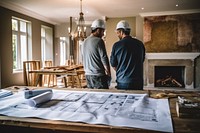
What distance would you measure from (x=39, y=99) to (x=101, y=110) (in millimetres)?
420

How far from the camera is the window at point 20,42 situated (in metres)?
5.93

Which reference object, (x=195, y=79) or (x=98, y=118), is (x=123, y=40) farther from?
(x=195, y=79)

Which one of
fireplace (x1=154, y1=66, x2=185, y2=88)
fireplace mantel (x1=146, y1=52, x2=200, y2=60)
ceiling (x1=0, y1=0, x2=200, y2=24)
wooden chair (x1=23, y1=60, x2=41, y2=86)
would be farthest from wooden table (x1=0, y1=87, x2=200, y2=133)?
fireplace (x1=154, y1=66, x2=185, y2=88)

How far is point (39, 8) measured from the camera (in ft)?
18.6

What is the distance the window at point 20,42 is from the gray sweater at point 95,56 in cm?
417

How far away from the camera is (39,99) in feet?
3.95

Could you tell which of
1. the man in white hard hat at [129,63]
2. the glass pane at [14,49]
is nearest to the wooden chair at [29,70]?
the glass pane at [14,49]

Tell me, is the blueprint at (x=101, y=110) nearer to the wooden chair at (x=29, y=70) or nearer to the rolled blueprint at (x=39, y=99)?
the rolled blueprint at (x=39, y=99)

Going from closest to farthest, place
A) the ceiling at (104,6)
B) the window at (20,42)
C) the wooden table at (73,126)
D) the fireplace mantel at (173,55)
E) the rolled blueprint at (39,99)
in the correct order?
the wooden table at (73,126) < the rolled blueprint at (39,99) < the ceiling at (104,6) < the window at (20,42) < the fireplace mantel at (173,55)

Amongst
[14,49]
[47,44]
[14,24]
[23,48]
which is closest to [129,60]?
[14,49]

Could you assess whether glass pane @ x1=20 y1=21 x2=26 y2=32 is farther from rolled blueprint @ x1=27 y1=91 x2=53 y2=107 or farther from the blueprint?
rolled blueprint @ x1=27 y1=91 x2=53 y2=107

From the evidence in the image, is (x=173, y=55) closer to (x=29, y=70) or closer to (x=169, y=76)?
(x=169, y=76)

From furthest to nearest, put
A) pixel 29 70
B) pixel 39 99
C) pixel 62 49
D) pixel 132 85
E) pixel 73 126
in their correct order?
1. pixel 62 49
2. pixel 29 70
3. pixel 132 85
4. pixel 39 99
5. pixel 73 126

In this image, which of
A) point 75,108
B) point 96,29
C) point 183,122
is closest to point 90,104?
point 75,108
